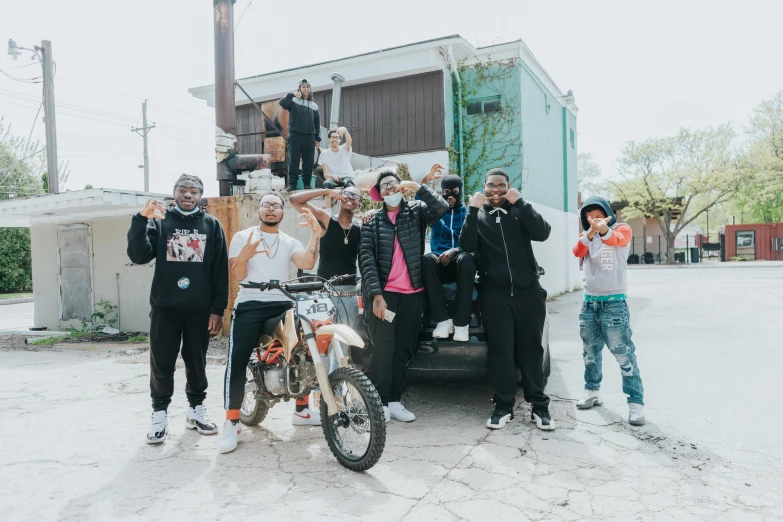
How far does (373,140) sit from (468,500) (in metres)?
11.0

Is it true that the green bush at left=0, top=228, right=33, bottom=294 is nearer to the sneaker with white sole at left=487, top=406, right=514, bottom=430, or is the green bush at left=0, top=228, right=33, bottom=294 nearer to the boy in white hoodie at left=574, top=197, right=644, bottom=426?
the sneaker with white sole at left=487, top=406, right=514, bottom=430

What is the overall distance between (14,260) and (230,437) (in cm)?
2687

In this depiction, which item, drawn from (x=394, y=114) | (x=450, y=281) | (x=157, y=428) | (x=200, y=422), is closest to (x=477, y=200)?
(x=450, y=281)

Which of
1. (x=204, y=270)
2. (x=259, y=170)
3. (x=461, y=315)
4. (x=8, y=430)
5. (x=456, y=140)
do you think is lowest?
(x=8, y=430)

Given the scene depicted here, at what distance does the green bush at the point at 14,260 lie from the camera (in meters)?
24.6

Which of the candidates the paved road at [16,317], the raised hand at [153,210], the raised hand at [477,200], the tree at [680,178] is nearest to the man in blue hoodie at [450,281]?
the raised hand at [477,200]

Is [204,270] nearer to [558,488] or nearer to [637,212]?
[558,488]

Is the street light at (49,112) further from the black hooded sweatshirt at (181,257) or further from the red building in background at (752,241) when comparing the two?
the red building in background at (752,241)

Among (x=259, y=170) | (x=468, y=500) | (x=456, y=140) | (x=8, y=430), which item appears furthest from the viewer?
(x=456, y=140)

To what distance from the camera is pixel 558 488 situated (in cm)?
311

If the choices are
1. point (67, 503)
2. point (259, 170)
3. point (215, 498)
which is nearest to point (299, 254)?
point (215, 498)

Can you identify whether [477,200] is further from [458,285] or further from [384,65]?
[384,65]

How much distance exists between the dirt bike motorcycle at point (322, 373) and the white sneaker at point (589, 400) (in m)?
2.15

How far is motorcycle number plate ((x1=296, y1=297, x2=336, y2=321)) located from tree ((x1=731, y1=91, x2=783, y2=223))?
4131cm
